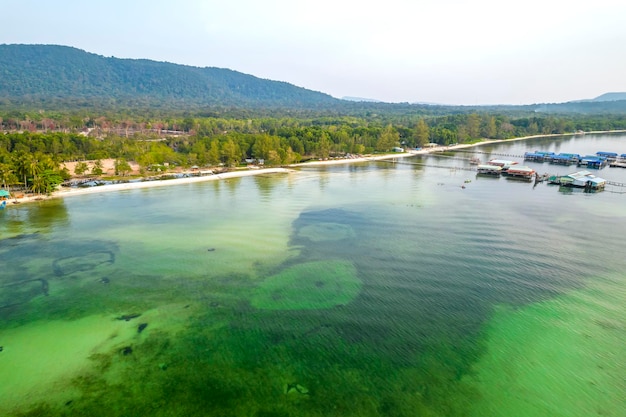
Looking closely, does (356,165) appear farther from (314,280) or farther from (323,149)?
(314,280)

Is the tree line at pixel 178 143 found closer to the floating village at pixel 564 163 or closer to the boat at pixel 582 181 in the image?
the floating village at pixel 564 163

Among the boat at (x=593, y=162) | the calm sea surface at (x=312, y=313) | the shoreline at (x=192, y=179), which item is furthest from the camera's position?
the boat at (x=593, y=162)

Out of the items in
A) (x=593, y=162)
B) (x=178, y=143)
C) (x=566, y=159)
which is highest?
(x=178, y=143)

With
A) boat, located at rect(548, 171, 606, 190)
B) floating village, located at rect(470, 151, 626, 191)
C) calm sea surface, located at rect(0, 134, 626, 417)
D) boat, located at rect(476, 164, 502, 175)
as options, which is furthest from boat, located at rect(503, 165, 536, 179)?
calm sea surface, located at rect(0, 134, 626, 417)

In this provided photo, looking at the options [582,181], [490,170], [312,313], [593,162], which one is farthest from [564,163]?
[312,313]

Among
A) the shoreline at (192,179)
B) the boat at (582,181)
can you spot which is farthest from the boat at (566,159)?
the shoreline at (192,179)

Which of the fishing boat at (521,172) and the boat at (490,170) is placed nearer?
the fishing boat at (521,172)

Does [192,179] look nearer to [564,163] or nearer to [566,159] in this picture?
[564,163]
